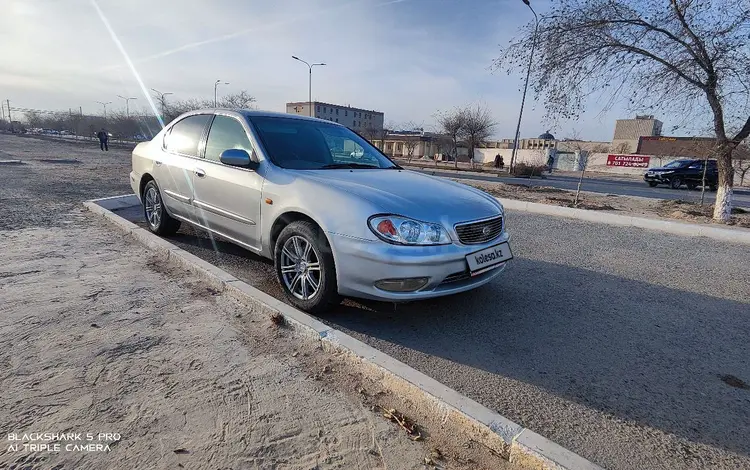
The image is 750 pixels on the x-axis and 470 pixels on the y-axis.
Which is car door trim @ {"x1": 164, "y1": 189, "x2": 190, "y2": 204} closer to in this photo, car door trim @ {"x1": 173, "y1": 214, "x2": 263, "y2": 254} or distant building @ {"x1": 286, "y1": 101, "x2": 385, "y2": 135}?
car door trim @ {"x1": 173, "y1": 214, "x2": 263, "y2": 254}

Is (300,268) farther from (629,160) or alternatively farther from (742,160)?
(629,160)

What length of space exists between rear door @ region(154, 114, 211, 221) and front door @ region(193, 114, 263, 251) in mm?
178

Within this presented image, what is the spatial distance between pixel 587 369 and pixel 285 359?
77.0 inches

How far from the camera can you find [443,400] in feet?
6.88

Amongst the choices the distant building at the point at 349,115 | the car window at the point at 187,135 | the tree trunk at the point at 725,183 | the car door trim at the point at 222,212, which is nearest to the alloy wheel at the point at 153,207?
the car window at the point at 187,135

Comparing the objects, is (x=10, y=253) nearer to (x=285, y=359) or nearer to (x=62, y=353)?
(x=62, y=353)

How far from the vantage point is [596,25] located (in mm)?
9250

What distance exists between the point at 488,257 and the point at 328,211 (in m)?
1.31

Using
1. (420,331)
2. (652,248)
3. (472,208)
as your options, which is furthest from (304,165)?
(652,248)

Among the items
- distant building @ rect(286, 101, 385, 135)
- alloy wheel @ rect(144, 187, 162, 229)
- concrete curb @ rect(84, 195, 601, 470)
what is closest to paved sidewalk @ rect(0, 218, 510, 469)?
concrete curb @ rect(84, 195, 601, 470)

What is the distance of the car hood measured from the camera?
2.95 m

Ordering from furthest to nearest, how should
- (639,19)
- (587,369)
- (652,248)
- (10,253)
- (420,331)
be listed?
(639,19) → (652,248) → (10,253) → (420,331) → (587,369)

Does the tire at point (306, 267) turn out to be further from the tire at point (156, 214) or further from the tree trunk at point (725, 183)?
the tree trunk at point (725, 183)

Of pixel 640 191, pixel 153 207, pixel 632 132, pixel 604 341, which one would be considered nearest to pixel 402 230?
pixel 604 341
